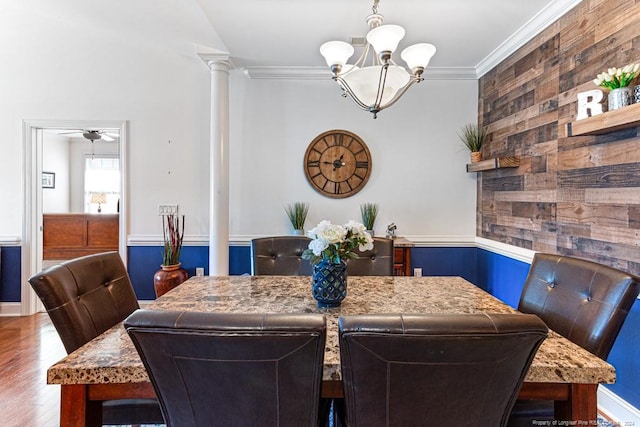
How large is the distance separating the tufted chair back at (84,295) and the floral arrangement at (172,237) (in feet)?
6.32

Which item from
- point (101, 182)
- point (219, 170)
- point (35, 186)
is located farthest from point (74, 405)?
point (101, 182)

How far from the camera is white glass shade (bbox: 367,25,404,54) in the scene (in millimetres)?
1493

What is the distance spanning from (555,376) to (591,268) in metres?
0.56

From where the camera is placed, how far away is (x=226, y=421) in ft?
2.56

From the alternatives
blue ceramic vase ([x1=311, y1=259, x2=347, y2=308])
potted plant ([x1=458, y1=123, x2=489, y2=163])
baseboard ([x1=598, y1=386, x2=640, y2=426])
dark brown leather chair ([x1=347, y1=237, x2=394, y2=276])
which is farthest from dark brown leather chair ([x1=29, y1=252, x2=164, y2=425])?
potted plant ([x1=458, y1=123, x2=489, y2=163])

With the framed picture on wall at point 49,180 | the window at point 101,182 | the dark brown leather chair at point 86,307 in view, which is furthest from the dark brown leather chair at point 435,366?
the window at point 101,182

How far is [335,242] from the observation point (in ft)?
4.42

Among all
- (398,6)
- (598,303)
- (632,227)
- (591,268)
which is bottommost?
(598,303)

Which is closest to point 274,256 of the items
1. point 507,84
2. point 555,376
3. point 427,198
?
point 555,376

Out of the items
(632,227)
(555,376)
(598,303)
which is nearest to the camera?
(555,376)

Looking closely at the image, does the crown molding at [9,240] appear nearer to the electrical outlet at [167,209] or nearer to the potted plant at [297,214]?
the electrical outlet at [167,209]

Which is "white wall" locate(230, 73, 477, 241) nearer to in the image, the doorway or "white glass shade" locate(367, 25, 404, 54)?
the doorway

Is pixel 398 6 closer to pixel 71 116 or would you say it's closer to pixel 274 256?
Answer: pixel 274 256

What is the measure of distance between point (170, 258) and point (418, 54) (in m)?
2.93
